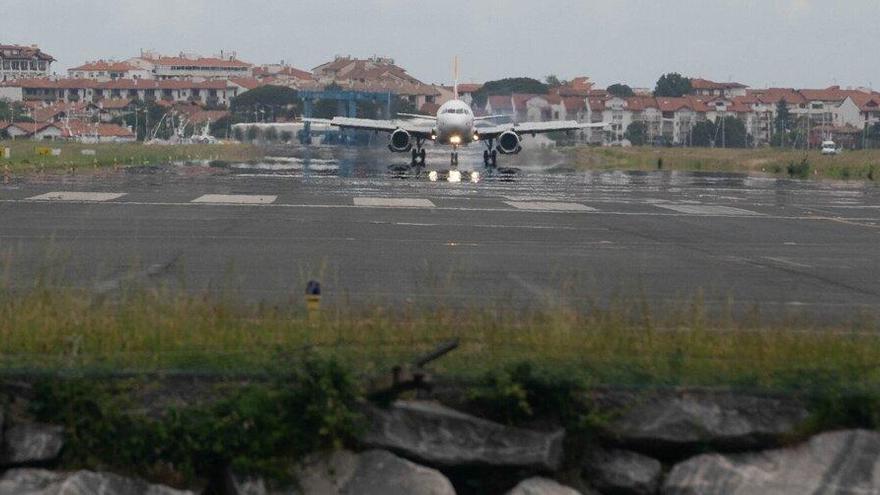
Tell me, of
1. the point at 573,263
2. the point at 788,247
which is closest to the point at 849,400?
the point at 573,263

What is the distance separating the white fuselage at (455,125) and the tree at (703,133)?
12208cm

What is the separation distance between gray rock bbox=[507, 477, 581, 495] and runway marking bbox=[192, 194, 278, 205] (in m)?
25.9

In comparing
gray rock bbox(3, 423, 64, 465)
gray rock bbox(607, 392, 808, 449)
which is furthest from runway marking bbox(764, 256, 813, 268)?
gray rock bbox(3, 423, 64, 465)

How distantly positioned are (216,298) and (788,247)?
14.1 metres

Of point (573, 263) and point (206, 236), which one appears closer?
point (573, 263)

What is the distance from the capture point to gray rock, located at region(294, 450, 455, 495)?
948cm

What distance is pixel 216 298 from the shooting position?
46.4 ft

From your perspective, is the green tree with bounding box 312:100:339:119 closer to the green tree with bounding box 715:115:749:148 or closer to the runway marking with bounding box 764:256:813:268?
the green tree with bounding box 715:115:749:148

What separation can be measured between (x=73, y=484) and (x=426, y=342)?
10.8 ft

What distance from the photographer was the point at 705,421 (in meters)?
9.83

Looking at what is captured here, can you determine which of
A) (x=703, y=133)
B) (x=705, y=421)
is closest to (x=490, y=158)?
(x=705, y=421)

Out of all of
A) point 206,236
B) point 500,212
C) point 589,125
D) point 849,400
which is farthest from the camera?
point 589,125

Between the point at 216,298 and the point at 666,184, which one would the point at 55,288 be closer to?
the point at 216,298

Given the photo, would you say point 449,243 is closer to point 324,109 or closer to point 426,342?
point 426,342
